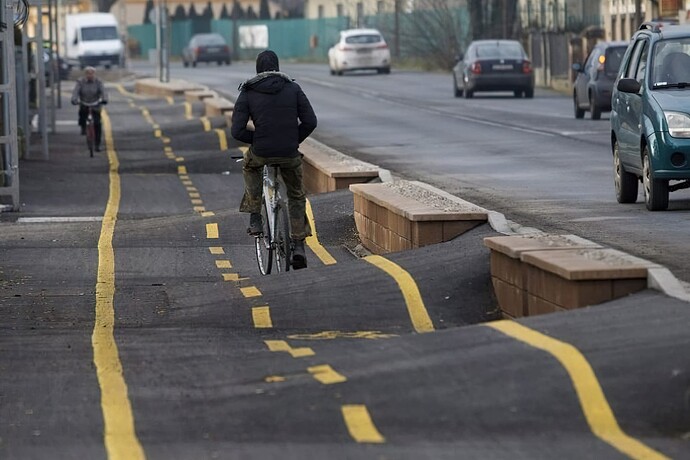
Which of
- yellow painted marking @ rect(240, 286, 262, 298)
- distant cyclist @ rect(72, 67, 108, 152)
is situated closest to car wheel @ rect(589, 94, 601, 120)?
distant cyclist @ rect(72, 67, 108, 152)

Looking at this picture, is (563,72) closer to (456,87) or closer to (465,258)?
(456,87)

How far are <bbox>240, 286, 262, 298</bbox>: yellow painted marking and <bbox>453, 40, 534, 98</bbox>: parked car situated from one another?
35.8 metres

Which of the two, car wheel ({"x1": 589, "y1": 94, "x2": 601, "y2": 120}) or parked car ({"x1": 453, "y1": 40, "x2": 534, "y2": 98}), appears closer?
car wheel ({"x1": 589, "y1": 94, "x2": 601, "y2": 120})

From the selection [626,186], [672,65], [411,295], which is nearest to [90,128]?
[626,186]

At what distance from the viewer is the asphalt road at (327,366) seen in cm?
753

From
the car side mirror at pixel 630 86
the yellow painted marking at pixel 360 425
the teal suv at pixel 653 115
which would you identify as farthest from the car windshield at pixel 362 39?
the yellow painted marking at pixel 360 425

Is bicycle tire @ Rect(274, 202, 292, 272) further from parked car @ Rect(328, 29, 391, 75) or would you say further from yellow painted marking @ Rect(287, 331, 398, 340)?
parked car @ Rect(328, 29, 391, 75)

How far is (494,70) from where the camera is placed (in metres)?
48.3

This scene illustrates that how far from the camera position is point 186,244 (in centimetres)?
1675

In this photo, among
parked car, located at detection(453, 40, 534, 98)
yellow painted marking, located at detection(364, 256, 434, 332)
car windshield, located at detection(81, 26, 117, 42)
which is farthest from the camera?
car windshield, located at detection(81, 26, 117, 42)

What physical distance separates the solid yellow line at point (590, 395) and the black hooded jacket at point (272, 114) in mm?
4897

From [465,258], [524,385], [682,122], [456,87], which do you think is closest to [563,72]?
[456,87]

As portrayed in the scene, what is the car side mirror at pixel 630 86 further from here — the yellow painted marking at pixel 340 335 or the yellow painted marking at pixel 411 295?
the yellow painted marking at pixel 340 335

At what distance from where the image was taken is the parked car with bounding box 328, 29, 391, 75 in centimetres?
6881
